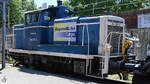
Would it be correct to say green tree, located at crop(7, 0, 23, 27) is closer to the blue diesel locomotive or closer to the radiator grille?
the blue diesel locomotive

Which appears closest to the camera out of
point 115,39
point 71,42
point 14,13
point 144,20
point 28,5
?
point 115,39

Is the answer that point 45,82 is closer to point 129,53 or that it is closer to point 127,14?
point 129,53

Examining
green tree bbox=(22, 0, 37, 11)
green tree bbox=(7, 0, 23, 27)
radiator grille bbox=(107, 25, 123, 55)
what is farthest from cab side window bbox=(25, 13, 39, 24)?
green tree bbox=(22, 0, 37, 11)

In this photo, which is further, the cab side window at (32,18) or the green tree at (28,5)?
the green tree at (28,5)

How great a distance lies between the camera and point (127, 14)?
20.8 meters

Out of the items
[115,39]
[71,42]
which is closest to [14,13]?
[71,42]

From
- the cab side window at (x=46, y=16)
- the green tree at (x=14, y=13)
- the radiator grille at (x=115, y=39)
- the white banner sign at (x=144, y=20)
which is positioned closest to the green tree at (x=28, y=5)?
the green tree at (x=14, y=13)

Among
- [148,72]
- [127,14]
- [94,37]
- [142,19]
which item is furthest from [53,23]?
[127,14]

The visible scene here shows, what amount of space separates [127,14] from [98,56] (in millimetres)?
13151

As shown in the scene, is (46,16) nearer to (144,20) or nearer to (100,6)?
(144,20)

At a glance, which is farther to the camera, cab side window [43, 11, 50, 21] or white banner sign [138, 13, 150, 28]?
white banner sign [138, 13, 150, 28]

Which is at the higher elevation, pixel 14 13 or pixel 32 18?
pixel 14 13

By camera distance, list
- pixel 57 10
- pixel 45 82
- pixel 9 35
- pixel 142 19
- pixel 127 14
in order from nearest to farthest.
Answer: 1. pixel 45 82
2. pixel 57 10
3. pixel 9 35
4. pixel 142 19
5. pixel 127 14

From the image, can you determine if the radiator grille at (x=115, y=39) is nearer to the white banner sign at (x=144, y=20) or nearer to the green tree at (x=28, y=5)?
the white banner sign at (x=144, y=20)
